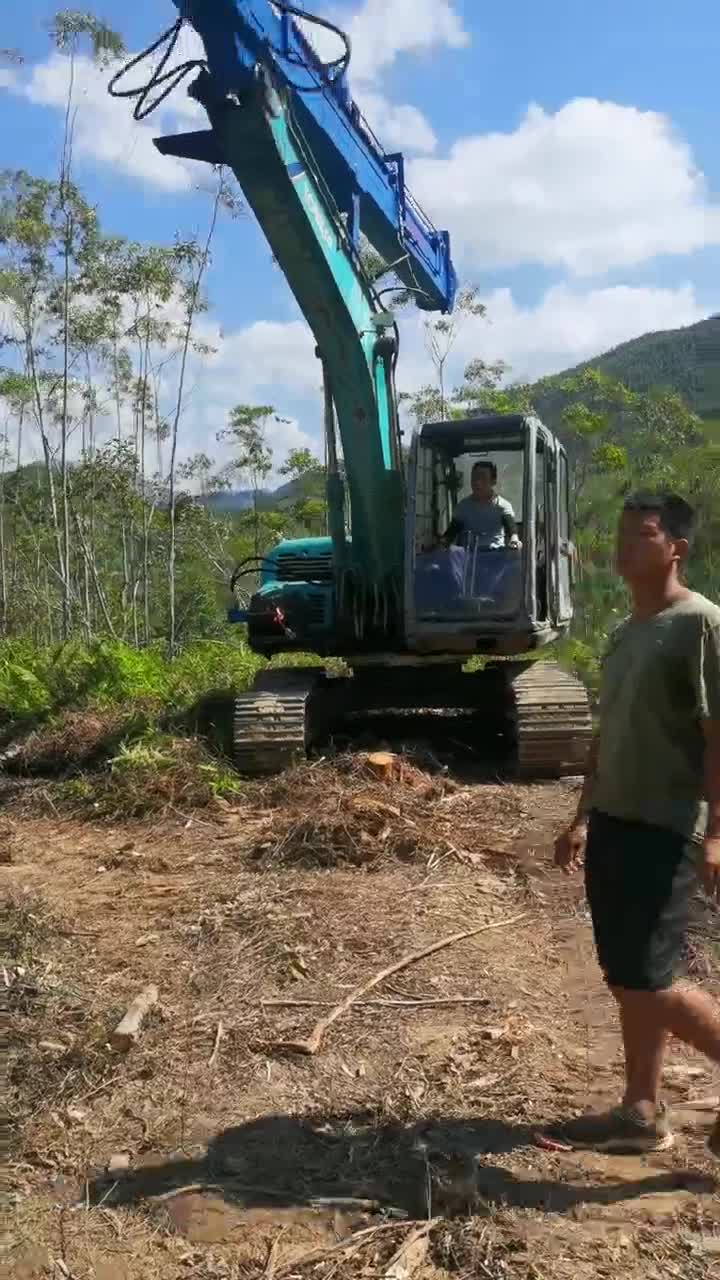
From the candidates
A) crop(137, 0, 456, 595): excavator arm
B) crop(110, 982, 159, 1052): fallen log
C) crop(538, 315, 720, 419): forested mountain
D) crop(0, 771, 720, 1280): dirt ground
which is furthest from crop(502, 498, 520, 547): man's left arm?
crop(538, 315, 720, 419): forested mountain

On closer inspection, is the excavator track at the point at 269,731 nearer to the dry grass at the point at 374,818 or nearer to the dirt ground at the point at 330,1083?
the dry grass at the point at 374,818

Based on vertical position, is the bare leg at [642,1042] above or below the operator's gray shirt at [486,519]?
below

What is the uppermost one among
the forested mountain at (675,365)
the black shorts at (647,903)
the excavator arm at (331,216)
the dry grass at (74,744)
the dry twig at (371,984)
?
the forested mountain at (675,365)

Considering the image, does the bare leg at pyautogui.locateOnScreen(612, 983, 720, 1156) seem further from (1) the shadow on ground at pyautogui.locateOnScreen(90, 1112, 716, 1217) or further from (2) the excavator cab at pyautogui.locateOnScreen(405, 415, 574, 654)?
(2) the excavator cab at pyautogui.locateOnScreen(405, 415, 574, 654)

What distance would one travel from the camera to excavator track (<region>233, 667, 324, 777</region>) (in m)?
8.14

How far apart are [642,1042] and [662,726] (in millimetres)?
821

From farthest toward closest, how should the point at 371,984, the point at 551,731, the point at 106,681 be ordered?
the point at 106,681 → the point at 551,731 → the point at 371,984

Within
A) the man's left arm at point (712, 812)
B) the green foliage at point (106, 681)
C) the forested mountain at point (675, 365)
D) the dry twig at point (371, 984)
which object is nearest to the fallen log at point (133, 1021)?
the dry twig at point (371, 984)

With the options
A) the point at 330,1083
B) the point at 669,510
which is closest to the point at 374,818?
the point at 330,1083

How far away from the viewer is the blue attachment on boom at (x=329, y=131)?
690 centimetres

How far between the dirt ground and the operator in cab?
9.12 feet

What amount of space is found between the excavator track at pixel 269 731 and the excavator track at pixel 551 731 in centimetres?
151

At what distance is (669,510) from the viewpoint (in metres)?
3.01

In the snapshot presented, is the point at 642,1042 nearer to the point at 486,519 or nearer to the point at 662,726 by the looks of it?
the point at 662,726
